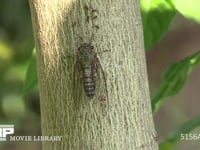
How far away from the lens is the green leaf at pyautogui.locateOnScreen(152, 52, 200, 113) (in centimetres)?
70

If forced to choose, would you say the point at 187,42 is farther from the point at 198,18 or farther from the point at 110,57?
the point at 110,57

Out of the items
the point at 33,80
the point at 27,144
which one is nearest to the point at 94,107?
the point at 33,80

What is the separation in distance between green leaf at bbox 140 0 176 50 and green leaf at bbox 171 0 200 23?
0.06ft

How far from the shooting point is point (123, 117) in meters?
0.46

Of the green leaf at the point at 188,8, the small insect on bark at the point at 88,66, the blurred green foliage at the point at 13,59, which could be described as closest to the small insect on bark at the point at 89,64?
the small insect on bark at the point at 88,66

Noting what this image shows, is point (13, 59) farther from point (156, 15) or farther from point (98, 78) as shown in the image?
point (98, 78)

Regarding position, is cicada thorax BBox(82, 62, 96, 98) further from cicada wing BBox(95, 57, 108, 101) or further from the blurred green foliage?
the blurred green foliage

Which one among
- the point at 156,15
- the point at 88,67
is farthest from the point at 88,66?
the point at 156,15

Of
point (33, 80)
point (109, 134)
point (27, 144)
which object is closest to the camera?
point (109, 134)

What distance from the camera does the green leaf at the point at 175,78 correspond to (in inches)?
27.5

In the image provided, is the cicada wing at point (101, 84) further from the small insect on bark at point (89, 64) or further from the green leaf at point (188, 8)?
the green leaf at point (188, 8)

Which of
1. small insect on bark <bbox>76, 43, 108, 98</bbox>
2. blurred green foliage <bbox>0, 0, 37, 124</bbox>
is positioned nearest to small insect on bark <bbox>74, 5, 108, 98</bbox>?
small insect on bark <bbox>76, 43, 108, 98</bbox>

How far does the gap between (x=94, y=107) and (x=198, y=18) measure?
0.88 ft

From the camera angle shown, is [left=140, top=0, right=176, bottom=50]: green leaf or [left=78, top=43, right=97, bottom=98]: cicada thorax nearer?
[left=78, top=43, right=97, bottom=98]: cicada thorax
